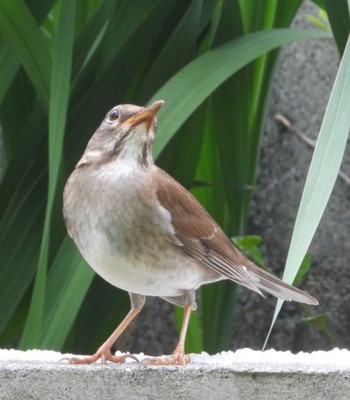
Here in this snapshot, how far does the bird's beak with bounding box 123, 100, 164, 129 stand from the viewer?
8.22ft

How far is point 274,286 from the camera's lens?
9.27 feet

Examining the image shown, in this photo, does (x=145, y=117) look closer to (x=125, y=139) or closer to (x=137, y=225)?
(x=125, y=139)

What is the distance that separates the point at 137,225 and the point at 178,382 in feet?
1.87

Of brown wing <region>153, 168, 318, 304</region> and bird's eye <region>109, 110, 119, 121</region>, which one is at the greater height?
bird's eye <region>109, 110, 119, 121</region>

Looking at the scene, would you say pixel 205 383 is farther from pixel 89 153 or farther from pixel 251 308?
pixel 251 308

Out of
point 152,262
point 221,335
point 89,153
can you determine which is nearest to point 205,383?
point 152,262

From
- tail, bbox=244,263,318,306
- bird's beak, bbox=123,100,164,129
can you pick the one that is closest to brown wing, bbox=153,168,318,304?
tail, bbox=244,263,318,306

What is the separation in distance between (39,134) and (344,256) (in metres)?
1.59

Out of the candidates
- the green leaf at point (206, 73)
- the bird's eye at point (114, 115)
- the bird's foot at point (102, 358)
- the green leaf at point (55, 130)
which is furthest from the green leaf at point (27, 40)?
the bird's foot at point (102, 358)

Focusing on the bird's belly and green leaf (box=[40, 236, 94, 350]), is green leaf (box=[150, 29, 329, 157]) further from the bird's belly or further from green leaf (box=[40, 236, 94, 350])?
the bird's belly

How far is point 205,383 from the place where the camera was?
200cm

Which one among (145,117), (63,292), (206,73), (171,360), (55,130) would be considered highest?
(206,73)

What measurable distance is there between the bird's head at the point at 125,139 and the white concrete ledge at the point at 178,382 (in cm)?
71

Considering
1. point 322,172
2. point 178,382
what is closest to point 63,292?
point 178,382
